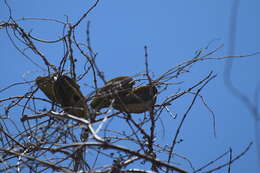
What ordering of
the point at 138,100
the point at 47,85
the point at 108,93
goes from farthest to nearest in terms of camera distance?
the point at 47,85
the point at 138,100
the point at 108,93

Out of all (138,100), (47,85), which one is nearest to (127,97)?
(138,100)

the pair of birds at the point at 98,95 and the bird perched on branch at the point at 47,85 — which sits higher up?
the bird perched on branch at the point at 47,85

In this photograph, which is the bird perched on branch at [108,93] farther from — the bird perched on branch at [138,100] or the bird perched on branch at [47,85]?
the bird perched on branch at [47,85]

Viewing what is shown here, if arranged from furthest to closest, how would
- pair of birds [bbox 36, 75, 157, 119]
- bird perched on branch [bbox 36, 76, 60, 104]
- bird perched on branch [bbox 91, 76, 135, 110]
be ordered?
bird perched on branch [bbox 36, 76, 60, 104]
pair of birds [bbox 36, 75, 157, 119]
bird perched on branch [bbox 91, 76, 135, 110]

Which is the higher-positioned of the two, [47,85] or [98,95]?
[47,85]

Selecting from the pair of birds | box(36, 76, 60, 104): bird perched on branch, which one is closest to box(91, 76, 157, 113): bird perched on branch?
the pair of birds

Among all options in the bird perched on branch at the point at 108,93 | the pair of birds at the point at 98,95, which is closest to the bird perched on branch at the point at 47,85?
the pair of birds at the point at 98,95

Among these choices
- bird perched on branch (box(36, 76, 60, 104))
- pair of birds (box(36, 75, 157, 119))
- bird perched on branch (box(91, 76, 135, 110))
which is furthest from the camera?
bird perched on branch (box(36, 76, 60, 104))

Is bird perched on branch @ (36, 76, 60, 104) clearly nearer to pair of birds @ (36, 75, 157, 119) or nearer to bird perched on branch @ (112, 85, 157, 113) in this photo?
pair of birds @ (36, 75, 157, 119)

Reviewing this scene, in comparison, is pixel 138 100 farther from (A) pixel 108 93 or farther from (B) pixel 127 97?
(A) pixel 108 93

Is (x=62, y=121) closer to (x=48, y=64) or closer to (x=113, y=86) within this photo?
(x=113, y=86)

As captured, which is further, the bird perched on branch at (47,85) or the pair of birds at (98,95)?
the bird perched on branch at (47,85)

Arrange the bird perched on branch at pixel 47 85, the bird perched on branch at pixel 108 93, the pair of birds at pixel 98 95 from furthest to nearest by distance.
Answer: the bird perched on branch at pixel 47 85, the pair of birds at pixel 98 95, the bird perched on branch at pixel 108 93

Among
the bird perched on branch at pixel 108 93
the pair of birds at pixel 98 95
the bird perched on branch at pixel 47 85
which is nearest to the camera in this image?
the bird perched on branch at pixel 108 93
